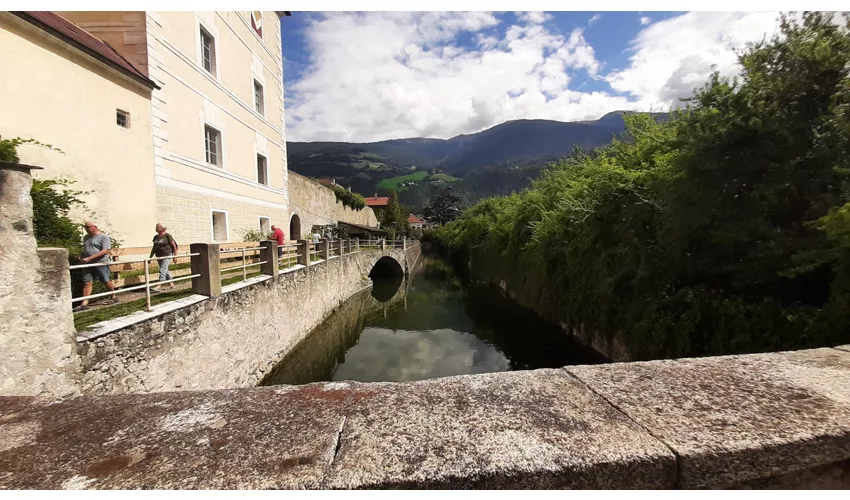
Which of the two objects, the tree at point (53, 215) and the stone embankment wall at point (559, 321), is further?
the stone embankment wall at point (559, 321)

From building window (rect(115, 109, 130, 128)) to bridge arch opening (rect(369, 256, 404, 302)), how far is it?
15.4m

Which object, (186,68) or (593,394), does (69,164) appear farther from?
(593,394)

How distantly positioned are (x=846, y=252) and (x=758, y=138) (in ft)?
6.66

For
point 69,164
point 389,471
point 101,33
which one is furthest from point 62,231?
point 389,471

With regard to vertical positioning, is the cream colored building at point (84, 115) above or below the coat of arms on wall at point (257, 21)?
below

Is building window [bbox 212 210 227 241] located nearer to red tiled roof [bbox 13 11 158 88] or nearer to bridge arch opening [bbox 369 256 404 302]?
red tiled roof [bbox 13 11 158 88]

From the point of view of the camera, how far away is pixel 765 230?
5.18 m

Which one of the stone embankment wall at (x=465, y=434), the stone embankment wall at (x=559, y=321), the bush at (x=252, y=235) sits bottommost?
the stone embankment wall at (x=559, y=321)

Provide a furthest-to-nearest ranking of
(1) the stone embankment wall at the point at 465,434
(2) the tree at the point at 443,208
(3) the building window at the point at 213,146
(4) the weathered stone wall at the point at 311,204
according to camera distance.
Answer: (2) the tree at the point at 443,208 < (4) the weathered stone wall at the point at 311,204 < (3) the building window at the point at 213,146 < (1) the stone embankment wall at the point at 465,434

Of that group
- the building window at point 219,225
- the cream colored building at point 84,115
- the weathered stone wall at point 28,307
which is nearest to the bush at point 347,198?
the building window at point 219,225

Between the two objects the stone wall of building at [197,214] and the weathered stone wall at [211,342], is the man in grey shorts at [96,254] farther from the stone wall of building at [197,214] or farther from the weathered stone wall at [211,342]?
the stone wall of building at [197,214]

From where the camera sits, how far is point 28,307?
3672 millimetres

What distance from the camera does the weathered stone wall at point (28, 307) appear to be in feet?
11.2

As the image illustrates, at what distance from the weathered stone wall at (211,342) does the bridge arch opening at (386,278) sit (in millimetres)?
11064
